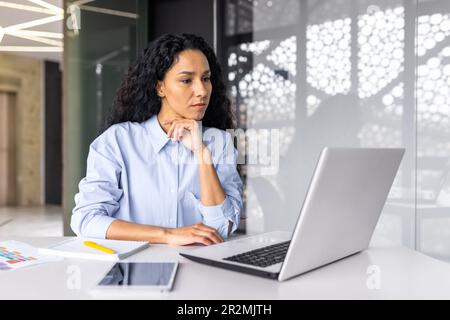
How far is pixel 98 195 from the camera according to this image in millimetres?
1587

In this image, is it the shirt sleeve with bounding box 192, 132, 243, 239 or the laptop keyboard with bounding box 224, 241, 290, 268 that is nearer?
the laptop keyboard with bounding box 224, 241, 290, 268

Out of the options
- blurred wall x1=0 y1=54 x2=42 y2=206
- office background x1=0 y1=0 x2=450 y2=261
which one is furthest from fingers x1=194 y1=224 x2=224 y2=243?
blurred wall x1=0 y1=54 x2=42 y2=206

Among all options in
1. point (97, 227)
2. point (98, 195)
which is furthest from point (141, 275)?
point (98, 195)

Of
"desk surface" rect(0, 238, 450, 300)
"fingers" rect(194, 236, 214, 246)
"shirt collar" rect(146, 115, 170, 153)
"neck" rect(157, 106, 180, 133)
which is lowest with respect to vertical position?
"desk surface" rect(0, 238, 450, 300)

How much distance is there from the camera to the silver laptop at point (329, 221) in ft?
2.79

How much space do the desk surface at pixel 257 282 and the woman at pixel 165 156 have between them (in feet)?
1.61

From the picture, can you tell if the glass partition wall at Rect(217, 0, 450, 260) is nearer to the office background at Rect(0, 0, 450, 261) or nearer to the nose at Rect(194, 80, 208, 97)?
the office background at Rect(0, 0, 450, 261)

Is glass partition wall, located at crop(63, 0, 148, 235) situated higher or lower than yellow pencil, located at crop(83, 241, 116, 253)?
higher

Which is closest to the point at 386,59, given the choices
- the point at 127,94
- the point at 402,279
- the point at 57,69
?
the point at 127,94

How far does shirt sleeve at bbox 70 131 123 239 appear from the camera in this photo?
1463 mm

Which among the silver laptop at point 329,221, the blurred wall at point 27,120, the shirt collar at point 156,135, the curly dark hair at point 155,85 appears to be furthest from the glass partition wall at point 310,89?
the blurred wall at point 27,120

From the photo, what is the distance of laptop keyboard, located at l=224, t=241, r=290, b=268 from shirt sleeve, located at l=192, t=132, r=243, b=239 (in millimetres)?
414

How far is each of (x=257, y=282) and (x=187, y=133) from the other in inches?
35.5
